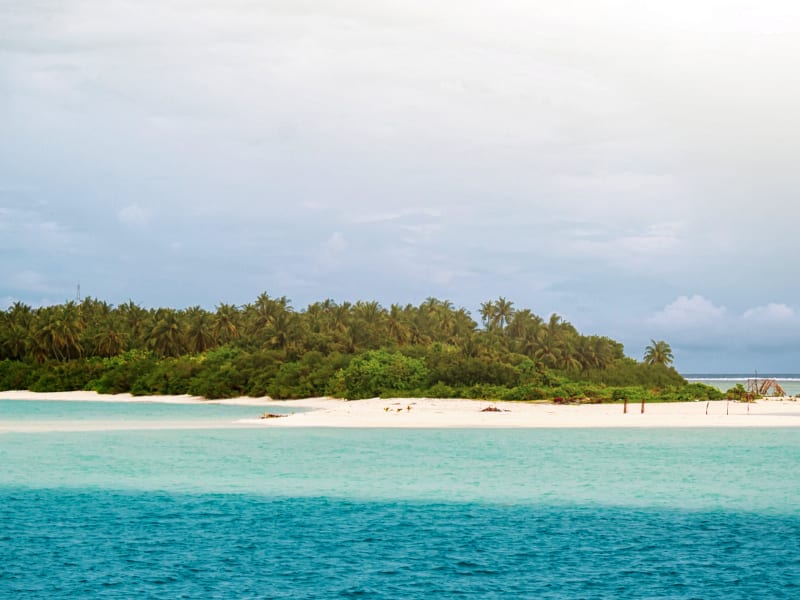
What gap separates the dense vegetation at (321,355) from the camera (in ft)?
284

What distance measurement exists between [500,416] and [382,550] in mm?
47861

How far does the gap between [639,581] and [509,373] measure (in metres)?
65.0

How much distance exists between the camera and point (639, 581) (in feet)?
68.7

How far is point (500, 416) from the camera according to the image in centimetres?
7150

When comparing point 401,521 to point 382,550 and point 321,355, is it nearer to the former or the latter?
point 382,550

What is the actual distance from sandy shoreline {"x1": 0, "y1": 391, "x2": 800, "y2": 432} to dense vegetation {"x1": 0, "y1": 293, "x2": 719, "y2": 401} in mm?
4245

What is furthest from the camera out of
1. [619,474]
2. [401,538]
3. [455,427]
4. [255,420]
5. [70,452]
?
[255,420]

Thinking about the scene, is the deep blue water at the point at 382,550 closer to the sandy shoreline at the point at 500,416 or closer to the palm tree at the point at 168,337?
the sandy shoreline at the point at 500,416

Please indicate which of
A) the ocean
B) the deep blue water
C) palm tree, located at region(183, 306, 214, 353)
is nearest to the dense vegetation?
palm tree, located at region(183, 306, 214, 353)

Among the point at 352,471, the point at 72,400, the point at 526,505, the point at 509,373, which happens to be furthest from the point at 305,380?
the point at 526,505

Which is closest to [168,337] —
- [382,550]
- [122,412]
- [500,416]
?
[122,412]

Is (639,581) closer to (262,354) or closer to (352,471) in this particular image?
(352,471)

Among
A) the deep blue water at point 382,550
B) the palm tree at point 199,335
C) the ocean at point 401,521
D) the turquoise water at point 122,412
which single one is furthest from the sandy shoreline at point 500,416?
the palm tree at point 199,335

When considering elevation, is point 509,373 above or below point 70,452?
above
